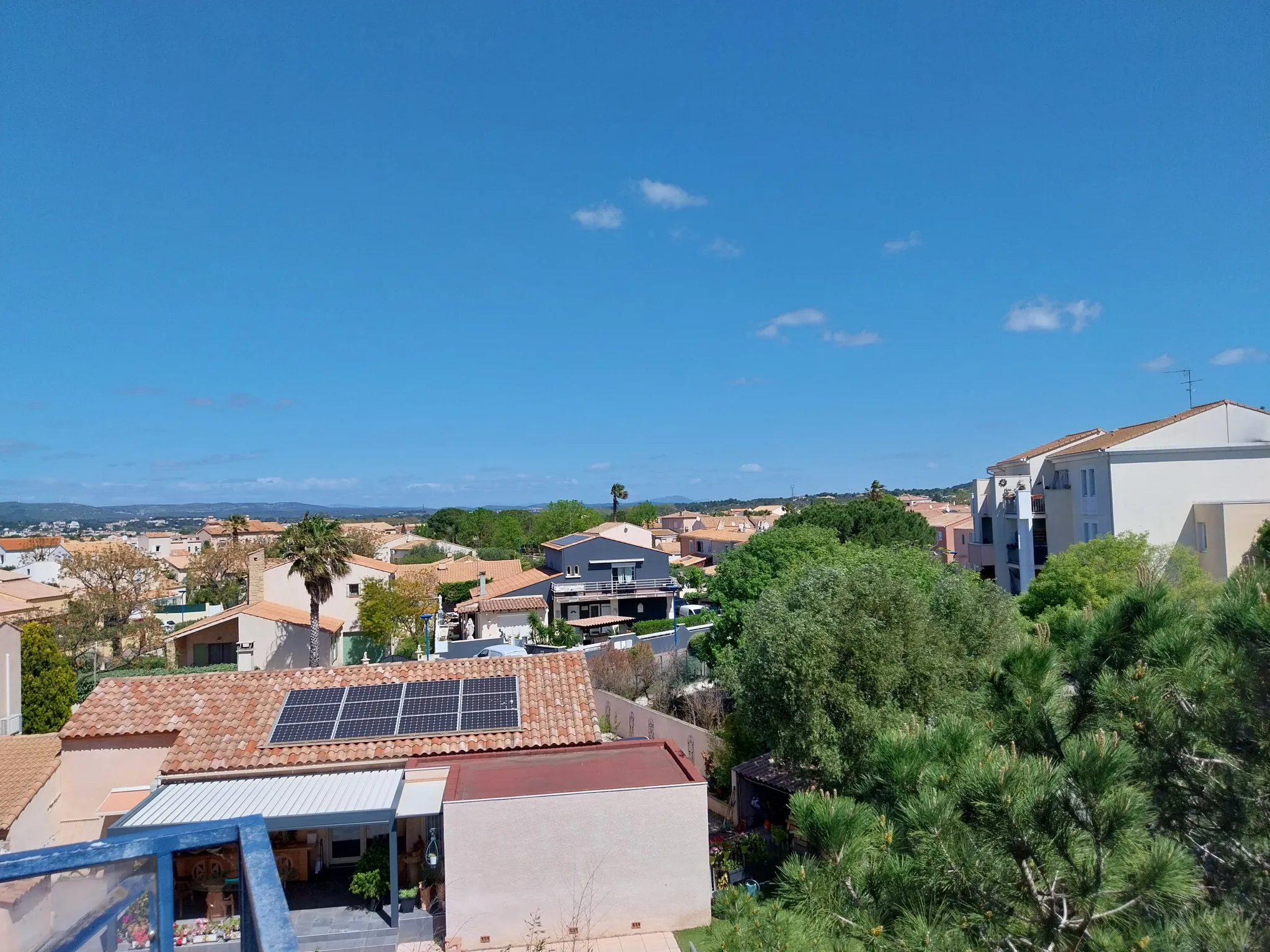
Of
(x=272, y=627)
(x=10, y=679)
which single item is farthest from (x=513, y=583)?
(x=10, y=679)

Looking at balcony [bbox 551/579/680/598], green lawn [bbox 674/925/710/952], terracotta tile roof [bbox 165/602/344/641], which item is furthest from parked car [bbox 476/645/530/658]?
green lawn [bbox 674/925/710/952]

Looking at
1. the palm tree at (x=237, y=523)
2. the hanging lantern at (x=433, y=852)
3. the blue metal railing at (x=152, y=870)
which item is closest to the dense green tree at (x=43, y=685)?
the hanging lantern at (x=433, y=852)

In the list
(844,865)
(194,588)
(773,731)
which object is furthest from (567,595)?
(844,865)

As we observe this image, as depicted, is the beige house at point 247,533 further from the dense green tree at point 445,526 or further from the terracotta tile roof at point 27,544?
the dense green tree at point 445,526

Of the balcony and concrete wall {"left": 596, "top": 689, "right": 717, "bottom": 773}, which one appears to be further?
the balcony

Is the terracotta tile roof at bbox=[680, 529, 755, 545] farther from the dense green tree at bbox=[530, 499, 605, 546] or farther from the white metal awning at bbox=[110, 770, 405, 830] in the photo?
the white metal awning at bbox=[110, 770, 405, 830]

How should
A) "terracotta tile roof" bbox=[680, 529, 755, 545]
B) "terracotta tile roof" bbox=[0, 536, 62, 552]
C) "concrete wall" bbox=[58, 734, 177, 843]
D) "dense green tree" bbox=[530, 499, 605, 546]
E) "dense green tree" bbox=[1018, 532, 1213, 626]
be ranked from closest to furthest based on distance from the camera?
"concrete wall" bbox=[58, 734, 177, 843] → "dense green tree" bbox=[1018, 532, 1213, 626] → "terracotta tile roof" bbox=[0, 536, 62, 552] → "terracotta tile roof" bbox=[680, 529, 755, 545] → "dense green tree" bbox=[530, 499, 605, 546]
